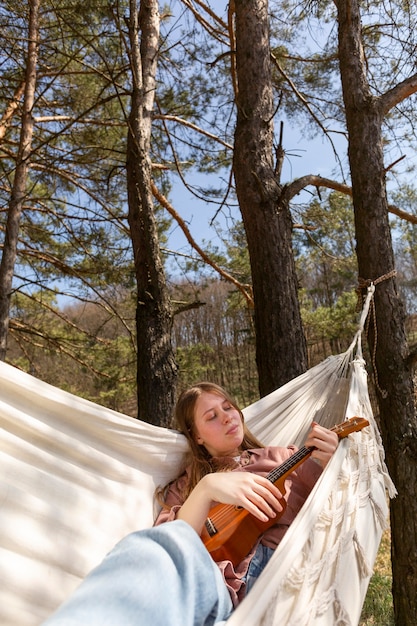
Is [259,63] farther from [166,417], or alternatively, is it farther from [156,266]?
[166,417]

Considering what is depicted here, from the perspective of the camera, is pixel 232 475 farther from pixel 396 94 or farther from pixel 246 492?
pixel 396 94

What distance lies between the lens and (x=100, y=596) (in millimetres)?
677

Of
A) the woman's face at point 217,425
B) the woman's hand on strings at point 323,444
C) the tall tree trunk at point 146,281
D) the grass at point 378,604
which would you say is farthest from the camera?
the grass at point 378,604

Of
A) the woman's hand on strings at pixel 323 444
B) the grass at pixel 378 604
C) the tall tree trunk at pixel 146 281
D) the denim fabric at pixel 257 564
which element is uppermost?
the tall tree trunk at pixel 146 281

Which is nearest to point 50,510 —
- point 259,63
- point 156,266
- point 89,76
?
point 156,266

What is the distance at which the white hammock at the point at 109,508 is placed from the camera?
911 mm

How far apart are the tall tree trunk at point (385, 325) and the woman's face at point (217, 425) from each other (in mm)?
1055

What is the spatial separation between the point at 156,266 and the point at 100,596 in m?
2.34

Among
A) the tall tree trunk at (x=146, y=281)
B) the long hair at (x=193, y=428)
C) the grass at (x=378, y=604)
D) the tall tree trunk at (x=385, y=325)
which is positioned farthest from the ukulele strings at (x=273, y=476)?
the grass at (x=378, y=604)

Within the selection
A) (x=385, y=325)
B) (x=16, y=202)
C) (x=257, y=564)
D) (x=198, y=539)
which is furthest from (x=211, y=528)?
(x=16, y=202)

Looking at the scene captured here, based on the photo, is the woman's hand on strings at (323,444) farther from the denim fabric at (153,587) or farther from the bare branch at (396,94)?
the bare branch at (396,94)

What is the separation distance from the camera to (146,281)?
9.61 ft

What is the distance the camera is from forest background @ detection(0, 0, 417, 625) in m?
2.33

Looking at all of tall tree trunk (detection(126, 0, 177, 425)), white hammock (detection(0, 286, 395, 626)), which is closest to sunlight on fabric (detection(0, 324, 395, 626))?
white hammock (detection(0, 286, 395, 626))
